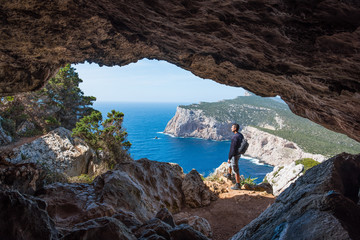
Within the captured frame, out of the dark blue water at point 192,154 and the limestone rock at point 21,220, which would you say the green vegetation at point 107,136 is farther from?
the dark blue water at point 192,154

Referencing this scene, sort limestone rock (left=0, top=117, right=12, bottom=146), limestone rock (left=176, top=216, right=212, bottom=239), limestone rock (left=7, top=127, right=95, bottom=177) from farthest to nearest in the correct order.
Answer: limestone rock (left=0, top=117, right=12, bottom=146), limestone rock (left=7, top=127, right=95, bottom=177), limestone rock (left=176, top=216, right=212, bottom=239)

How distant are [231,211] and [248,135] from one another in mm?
69495

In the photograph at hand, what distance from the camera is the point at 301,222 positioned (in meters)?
2.53

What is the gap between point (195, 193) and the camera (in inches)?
346

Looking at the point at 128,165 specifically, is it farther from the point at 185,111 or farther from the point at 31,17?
the point at 185,111

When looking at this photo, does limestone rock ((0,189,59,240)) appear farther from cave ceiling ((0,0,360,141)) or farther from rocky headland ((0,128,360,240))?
cave ceiling ((0,0,360,141))

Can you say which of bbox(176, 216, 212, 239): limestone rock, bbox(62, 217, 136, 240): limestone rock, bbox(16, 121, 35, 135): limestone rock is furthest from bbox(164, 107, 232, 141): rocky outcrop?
bbox(62, 217, 136, 240): limestone rock

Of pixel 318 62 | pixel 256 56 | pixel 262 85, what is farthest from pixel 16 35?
pixel 262 85

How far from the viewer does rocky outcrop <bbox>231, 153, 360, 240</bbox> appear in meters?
2.18

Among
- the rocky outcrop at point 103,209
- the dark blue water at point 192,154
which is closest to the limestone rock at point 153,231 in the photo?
the rocky outcrop at point 103,209

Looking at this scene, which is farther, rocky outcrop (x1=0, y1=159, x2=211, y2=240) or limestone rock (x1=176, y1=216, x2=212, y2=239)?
limestone rock (x1=176, y1=216, x2=212, y2=239)

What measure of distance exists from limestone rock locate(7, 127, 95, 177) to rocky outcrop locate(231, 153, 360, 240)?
1504 centimetres

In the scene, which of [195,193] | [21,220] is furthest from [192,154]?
[21,220]

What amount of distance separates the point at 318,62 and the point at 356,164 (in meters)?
2.16
